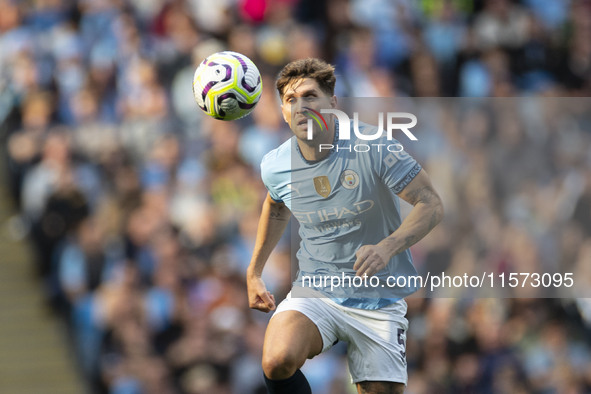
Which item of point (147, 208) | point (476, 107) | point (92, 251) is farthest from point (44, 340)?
point (476, 107)

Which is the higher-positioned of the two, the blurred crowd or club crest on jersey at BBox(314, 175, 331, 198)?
club crest on jersey at BBox(314, 175, 331, 198)

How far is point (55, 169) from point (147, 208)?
119 cm

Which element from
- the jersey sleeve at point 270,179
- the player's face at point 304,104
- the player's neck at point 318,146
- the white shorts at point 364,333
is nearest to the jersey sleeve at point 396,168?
the player's neck at point 318,146

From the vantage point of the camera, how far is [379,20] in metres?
11.9

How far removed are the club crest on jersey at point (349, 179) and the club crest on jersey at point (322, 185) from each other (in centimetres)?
11

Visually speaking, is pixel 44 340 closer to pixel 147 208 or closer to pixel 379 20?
pixel 147 208

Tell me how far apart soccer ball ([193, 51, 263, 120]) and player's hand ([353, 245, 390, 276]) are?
1.52 metres

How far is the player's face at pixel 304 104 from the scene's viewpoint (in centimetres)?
580

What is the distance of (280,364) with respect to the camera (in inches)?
218

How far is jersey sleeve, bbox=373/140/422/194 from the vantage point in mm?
5695

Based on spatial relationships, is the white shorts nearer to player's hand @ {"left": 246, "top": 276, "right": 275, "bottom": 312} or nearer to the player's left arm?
player's hand @ {"left": 246, "top": 276, "right": 275, "bottom": 312}

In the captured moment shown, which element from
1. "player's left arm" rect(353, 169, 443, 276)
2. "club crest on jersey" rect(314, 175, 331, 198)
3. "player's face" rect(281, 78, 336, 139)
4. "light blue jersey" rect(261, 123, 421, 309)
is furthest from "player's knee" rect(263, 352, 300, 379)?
"player's face" rect(281, 78, 336, 139)

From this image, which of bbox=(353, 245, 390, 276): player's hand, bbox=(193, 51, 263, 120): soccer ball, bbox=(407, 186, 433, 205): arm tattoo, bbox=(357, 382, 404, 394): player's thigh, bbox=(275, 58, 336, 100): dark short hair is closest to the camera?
bbox=(353, 245, 390, 276): player's hand

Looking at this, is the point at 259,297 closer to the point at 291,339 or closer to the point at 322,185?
the point at 291,339
